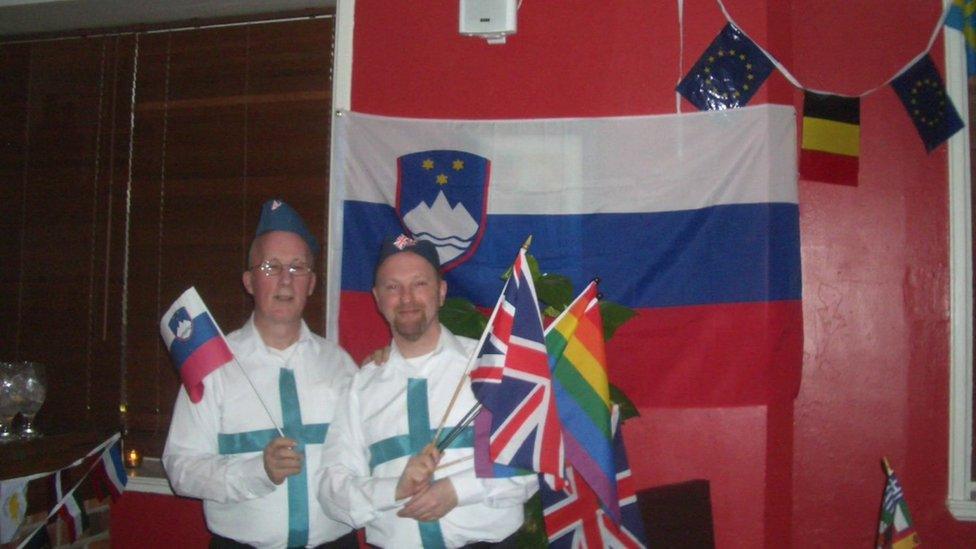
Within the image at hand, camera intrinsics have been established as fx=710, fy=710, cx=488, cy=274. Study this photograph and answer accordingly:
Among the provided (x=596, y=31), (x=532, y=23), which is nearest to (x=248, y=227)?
(x=532, y=23)

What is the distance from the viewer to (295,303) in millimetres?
2025

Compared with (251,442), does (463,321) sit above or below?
above

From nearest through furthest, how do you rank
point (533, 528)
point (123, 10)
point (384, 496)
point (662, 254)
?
point (384, 496), point (533, 528), point (662, 254), point (123, 10)

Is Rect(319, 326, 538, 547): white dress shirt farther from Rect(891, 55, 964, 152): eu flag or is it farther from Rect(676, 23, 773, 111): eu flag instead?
A: Rect(891, 55, 964, 152): eu flag

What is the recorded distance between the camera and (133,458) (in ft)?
10.1

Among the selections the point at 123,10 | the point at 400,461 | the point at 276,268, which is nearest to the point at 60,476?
the point at 276,268

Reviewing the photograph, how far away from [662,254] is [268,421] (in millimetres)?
1504

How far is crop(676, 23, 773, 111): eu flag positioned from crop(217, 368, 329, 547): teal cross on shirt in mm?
1788

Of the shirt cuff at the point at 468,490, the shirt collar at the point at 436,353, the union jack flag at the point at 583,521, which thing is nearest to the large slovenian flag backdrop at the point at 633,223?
the union jack flag at the point at 583,521

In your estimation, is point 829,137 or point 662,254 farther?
point 829,137

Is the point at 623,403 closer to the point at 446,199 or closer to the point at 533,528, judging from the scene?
the point at 533,528

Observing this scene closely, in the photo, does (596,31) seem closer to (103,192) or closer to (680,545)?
(680,545)

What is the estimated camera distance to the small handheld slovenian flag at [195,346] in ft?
6.23

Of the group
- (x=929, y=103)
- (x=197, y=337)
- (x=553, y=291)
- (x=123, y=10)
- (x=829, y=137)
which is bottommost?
(x=197, y=337)
